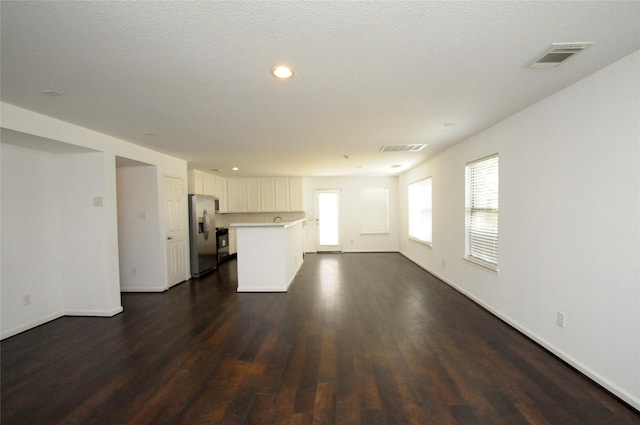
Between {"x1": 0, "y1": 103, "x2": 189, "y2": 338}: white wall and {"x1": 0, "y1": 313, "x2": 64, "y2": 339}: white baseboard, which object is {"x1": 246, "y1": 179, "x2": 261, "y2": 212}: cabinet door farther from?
{"x1": 0, "y1": 313, "x2": 64, "y2": 339}: white baseboard

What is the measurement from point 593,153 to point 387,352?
7.89 feet

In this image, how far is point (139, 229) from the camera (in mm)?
4789

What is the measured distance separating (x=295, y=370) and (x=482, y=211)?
126 inches

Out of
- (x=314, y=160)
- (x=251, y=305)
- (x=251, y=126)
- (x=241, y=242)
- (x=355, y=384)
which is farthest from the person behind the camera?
(x=314, y=160)

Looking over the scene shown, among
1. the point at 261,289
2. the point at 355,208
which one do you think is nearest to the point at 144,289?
the point at 261,289

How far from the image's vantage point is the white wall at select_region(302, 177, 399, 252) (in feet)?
27.7

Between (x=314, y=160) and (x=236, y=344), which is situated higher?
(x=314, y=160)

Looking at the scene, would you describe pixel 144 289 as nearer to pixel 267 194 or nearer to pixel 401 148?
pixel 267 194

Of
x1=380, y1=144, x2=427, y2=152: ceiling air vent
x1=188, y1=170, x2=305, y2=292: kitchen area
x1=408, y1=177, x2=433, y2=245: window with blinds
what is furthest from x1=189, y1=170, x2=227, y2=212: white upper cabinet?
x1=408, y1=177, x2=433, y2=245: window with blinds

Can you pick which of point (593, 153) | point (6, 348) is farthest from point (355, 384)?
point (6, 348)

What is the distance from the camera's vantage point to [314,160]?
18.4 feet

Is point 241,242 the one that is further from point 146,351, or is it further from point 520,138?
point 520,138

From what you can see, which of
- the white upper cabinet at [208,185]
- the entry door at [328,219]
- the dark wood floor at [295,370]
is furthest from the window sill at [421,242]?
the white upper cabinet at [208,185]

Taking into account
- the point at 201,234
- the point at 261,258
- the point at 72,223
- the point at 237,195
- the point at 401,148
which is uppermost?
the point at 401,148
